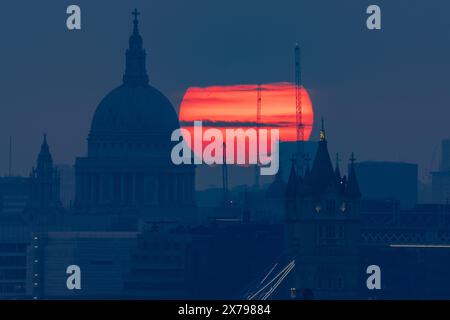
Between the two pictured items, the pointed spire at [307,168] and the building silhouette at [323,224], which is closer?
the building silhouette at [323,224]

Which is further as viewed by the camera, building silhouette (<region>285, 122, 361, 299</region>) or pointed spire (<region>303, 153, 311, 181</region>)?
pointed spire (<region>303, 153, 311, 181</region>)

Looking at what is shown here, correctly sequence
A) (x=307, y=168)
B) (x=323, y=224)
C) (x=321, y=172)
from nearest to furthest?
(x=321, y=172), (x=323, y=224), (x=307, y=168)

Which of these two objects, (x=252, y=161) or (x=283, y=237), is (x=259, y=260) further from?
(x=252, y=161)

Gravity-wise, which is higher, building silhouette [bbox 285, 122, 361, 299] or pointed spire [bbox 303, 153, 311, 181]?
pointed spire [bbox 303, 153, 311, 181]

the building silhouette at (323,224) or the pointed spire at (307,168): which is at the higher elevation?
the pointed spire at (307,168)

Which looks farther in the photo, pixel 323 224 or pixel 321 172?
pixel 323 224

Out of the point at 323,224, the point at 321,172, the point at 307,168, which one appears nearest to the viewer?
the point at 321,172

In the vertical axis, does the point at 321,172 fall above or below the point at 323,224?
above
